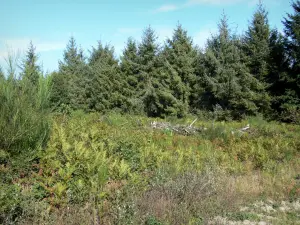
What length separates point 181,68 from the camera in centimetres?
2522

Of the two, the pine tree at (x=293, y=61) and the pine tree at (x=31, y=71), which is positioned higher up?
the pine tree at (x=293, y=61)

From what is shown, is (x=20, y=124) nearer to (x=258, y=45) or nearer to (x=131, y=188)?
(x=131, y=188)

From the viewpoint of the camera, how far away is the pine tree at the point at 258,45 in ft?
78.3

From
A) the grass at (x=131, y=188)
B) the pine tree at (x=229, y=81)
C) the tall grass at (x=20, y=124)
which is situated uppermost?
the pine tree at (x=229, y=81)

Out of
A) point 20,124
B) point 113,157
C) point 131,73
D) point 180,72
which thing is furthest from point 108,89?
point 20,124

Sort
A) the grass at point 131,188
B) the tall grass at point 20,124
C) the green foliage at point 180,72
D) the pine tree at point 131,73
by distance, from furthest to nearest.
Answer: the pine tree at point 131,73
the green foliage at point 180,72
the tall grass at point 20,124
the grass at point 131,188

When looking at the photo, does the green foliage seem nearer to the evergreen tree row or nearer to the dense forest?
the evergreen tree row

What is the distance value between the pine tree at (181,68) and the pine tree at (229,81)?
50.0 inches

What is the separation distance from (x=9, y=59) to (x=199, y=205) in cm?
426

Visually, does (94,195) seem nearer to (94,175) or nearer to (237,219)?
(94,175)

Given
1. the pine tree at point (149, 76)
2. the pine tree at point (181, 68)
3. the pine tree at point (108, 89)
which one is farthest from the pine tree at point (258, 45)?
the pine tree at point (108, 89)

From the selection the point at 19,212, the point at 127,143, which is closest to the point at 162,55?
the point at 127,143

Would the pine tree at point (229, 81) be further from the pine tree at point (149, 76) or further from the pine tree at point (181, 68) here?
the pine tree at point (149, 76)

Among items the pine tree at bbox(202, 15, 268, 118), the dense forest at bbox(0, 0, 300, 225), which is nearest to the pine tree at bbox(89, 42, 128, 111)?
the pine tree at bbox(202, 15, 268, 118)
